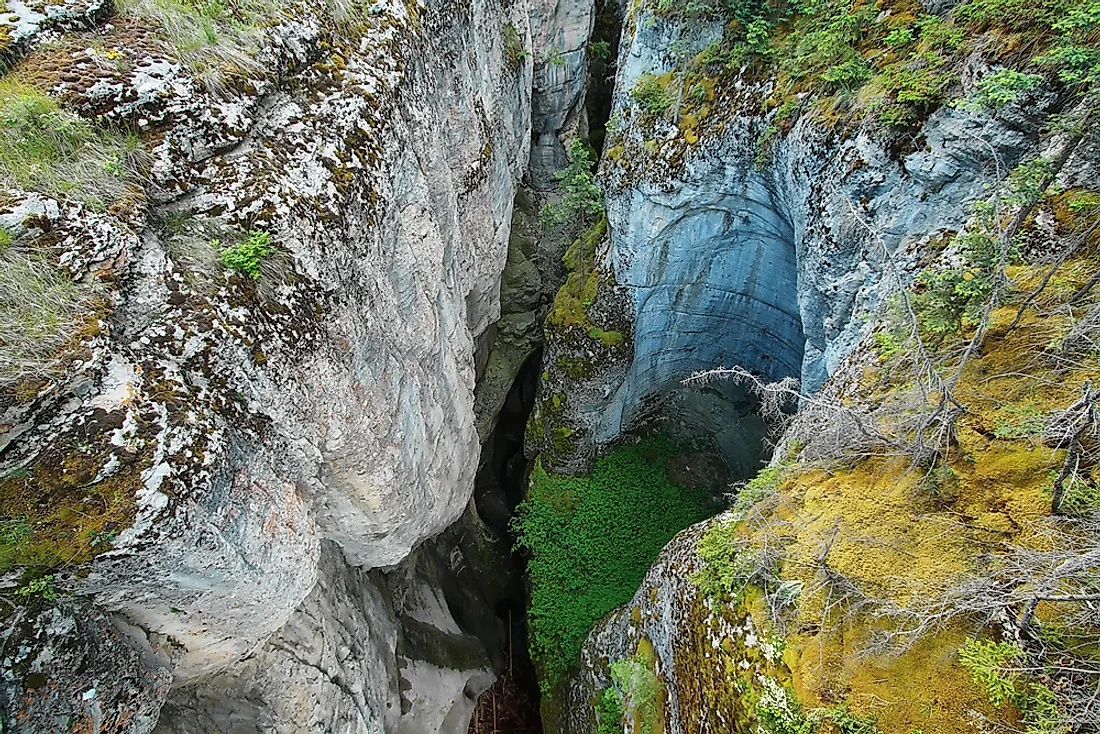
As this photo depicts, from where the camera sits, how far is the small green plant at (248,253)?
13.1ft

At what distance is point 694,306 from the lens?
10.9m

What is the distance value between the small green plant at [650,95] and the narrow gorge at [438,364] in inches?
15.7

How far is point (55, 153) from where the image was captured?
11.3 feet

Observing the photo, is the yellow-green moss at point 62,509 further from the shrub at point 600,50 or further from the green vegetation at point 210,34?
the shrub at point 600,50

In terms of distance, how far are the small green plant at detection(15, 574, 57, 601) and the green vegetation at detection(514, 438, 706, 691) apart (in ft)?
28.7

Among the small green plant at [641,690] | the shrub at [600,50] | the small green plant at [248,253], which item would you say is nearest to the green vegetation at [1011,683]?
the small green plant at [641,690]

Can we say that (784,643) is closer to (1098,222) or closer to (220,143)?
(1098,222)

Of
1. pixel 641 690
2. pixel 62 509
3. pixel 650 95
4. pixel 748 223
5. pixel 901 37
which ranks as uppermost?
pixel 650 95

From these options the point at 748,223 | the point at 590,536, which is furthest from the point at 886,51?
the point at 590,536

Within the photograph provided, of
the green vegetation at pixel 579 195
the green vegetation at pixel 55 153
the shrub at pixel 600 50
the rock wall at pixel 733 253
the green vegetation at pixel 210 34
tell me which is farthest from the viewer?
the shrub at pixel 600 50

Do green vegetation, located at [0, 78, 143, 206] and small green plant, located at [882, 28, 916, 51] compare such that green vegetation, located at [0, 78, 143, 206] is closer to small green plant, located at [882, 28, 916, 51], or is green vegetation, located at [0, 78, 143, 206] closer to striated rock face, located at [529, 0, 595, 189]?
small green plant, located at [882, 28, 916, 51]

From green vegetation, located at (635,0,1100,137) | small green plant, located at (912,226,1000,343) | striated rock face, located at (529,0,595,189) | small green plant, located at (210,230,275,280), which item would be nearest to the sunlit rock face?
green vegetation, located at (635,0,1100,137)

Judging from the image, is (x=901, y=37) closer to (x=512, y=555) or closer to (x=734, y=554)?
(x=734, y=554)

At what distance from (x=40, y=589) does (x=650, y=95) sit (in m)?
10.2
